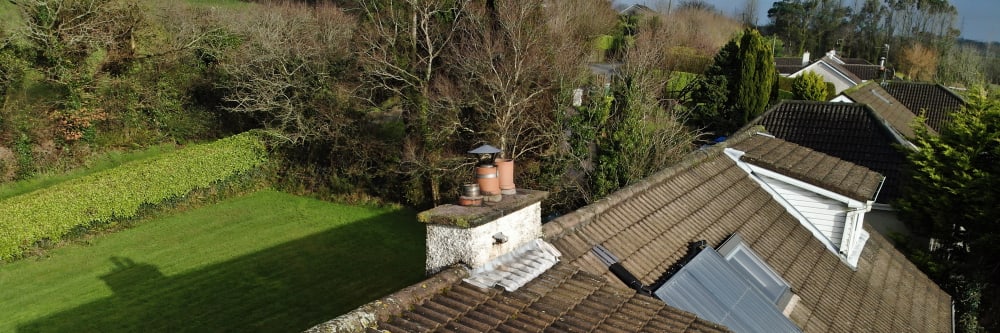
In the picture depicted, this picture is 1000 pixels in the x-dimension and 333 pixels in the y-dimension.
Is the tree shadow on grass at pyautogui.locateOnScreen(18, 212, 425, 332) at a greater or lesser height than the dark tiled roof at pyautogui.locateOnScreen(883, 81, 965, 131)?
lesser

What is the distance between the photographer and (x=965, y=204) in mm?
12797

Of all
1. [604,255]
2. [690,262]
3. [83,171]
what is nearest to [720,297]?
[690,262]

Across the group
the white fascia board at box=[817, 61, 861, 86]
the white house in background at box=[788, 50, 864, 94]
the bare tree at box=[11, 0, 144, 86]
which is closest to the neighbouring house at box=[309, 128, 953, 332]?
the bare tree at box=[11, 0, 144, 86]

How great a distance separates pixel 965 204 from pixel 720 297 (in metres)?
9.97

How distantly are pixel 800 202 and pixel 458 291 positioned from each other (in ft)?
23.4

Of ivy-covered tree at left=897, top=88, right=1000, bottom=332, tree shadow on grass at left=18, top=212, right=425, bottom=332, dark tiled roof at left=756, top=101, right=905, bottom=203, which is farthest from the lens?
dark tiled roof at left=756, top=101, right=905, bottom=203

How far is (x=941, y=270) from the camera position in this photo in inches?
509

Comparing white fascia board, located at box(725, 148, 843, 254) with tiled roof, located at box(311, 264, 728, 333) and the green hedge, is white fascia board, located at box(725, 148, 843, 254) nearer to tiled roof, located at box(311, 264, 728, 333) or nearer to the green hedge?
tiled roof, located at box(311, 264, 728, 333)

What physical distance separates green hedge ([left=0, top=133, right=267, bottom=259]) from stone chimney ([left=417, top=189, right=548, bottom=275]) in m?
14.8

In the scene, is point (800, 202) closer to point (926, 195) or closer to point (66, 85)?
point (926, 195)

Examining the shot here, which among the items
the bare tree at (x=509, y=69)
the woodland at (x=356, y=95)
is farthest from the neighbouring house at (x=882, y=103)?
the bare tree at (x=509, y=69)

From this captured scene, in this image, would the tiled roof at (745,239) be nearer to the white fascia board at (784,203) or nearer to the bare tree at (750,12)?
the white fascia board at (784,203)

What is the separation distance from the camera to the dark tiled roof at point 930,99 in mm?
28094

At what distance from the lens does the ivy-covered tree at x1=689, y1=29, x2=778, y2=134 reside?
1070 inches
